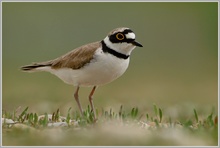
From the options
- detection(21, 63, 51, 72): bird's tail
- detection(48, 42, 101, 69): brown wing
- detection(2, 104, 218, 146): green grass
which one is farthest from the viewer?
detection(21, 63, 51, 72): bird's tail

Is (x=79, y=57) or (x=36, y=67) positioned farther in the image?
(x=36, y=67)

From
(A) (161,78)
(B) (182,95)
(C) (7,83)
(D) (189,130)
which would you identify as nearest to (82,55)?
(D) (189,130)

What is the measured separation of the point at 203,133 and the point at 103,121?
47.5 inches

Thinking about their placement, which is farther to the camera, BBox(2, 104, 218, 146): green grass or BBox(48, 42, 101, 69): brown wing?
BBox(48, 42, 101, 69): brown wing

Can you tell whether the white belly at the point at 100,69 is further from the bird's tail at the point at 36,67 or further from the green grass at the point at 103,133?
the bird's tail at the point at 36,67

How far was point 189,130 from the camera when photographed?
6.28 metres

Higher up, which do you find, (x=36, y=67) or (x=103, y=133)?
(x=36, y=67)

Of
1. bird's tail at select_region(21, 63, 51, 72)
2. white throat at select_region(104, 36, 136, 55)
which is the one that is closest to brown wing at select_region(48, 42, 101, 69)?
white throat at select_region(104, 36, 136, 55)

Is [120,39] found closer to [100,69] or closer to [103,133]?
[100,69]

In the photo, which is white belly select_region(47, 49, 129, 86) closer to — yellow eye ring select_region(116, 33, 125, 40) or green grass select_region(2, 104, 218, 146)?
yellow eye ring select_region(116, 33, 125, 40)

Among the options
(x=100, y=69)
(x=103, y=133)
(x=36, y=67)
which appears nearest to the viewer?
(x=103, y=133)

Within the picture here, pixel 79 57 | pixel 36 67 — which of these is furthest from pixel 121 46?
pixel 36 67

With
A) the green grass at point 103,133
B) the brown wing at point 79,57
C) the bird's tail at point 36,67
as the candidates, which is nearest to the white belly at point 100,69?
the brown wing at point 79,57

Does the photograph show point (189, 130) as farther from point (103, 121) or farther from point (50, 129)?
point (50, 129)
